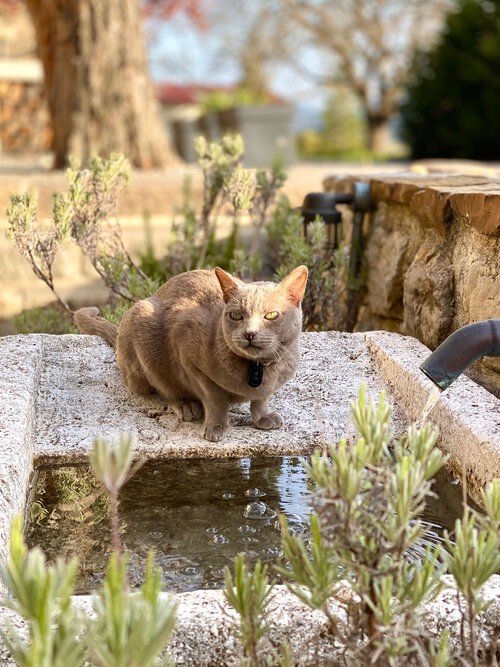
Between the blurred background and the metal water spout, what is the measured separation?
2439 millimetres

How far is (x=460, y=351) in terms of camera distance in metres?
2.09

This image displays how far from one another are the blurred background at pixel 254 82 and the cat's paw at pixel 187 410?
1.64 m

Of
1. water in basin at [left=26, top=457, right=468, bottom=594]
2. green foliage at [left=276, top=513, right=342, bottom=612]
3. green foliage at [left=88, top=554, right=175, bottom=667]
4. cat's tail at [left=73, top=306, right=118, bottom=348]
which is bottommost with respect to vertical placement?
water in basin at [left=26, top=457, right=468, bottom=594]

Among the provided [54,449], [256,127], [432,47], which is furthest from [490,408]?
[432,47]

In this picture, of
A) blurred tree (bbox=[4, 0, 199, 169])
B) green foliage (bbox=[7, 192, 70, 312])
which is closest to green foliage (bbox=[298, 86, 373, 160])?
blurred tree (bbox=[4, 0, 199, 169])

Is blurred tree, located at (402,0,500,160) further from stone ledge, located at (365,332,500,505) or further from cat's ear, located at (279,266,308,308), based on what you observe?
cat's ear, located at (279,266,308,308)

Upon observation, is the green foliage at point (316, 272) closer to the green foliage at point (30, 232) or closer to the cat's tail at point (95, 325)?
the cat's tail at point (95, 325)

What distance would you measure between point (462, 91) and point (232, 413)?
400 inches

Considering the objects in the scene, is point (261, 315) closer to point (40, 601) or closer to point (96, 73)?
point (40, 601)

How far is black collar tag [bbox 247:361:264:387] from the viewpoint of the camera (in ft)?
8.57

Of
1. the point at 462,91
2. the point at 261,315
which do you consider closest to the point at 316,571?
the point at 261,315

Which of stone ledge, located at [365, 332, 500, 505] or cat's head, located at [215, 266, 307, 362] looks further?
cat's head, located at [215, 266, 307, 362]

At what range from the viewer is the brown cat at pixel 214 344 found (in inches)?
99.0

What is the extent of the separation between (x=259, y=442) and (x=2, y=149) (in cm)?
1131
